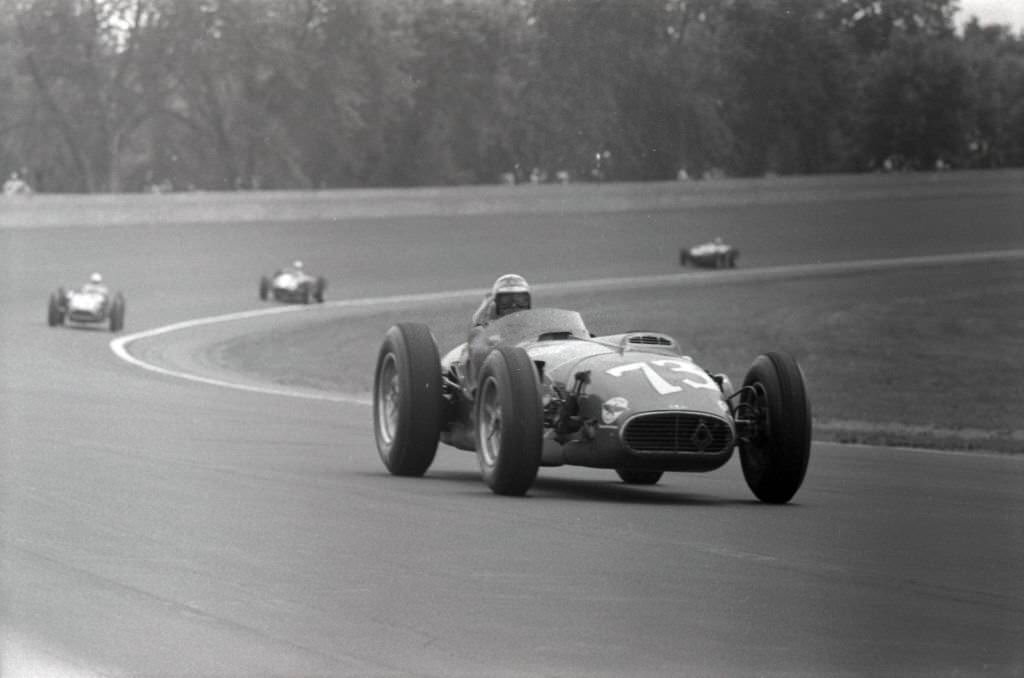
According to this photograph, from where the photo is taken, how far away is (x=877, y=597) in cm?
761

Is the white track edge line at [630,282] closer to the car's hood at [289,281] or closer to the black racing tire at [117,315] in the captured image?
the black racing tire at [117,315]

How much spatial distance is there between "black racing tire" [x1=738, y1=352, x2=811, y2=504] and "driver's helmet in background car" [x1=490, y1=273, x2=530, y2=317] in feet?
7.19

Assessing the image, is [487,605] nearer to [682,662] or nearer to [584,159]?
[682,662]

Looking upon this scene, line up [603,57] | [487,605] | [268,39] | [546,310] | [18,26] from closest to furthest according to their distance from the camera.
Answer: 1. [487,605]
2. [546,310]
3. [603,57]
4. [268,39]
5. [18,26]

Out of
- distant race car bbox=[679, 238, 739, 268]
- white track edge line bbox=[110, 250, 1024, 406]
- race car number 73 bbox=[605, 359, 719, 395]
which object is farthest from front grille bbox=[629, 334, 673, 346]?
distant race car bbox=[679, 238, 739, 268]

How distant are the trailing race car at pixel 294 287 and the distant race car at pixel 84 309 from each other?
964 centimetres

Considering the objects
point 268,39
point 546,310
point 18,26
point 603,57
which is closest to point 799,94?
point 603,57

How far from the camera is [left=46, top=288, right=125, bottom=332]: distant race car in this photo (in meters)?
38.5

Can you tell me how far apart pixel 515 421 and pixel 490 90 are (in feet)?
155

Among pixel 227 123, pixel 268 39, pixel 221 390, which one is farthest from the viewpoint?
pixel 227 123

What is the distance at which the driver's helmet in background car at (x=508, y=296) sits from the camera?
13.2 metres

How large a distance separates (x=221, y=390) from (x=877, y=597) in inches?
648

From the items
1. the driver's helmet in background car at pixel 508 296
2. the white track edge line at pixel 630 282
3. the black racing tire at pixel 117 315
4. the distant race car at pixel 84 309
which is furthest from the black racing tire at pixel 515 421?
the distant race car at pixel 84 309

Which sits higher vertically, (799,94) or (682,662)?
(799,94)
